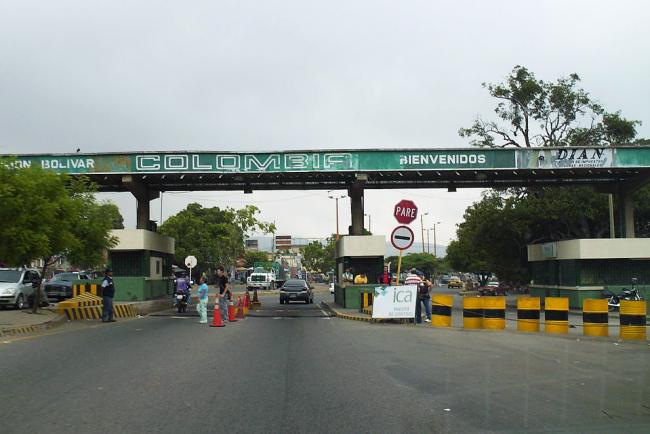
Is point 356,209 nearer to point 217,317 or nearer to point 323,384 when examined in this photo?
point 217,317

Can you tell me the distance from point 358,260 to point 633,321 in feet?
50.6

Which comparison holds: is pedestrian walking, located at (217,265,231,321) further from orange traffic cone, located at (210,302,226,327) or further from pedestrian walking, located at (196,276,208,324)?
orange traffic cone, located at (210,302,226,327)

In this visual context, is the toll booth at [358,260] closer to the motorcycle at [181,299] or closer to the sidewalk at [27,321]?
the motorcycle at [181,299]

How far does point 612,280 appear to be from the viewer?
27.7 m

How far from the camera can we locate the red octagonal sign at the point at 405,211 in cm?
1867

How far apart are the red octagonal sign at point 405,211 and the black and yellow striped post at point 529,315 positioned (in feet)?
12.8

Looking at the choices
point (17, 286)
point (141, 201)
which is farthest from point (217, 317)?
point (141, 201)

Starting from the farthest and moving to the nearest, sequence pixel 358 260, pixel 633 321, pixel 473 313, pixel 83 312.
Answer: pixel 358 260 → pixel 83 312 → pixel 473 313 → pixel 633 321

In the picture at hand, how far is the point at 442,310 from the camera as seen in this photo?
18.9 metres

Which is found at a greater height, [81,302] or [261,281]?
[81,302]

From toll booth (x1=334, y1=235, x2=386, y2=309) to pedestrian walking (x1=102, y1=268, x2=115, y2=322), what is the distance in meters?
10.0

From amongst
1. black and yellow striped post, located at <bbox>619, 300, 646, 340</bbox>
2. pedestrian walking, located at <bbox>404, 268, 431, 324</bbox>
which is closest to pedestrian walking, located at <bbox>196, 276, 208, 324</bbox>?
pedestrian walking, located at <bbox>404, 268, 431, 324</bbox>

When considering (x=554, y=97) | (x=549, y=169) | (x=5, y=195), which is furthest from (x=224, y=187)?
(x=554, y=97)

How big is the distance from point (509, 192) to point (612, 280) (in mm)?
13736
